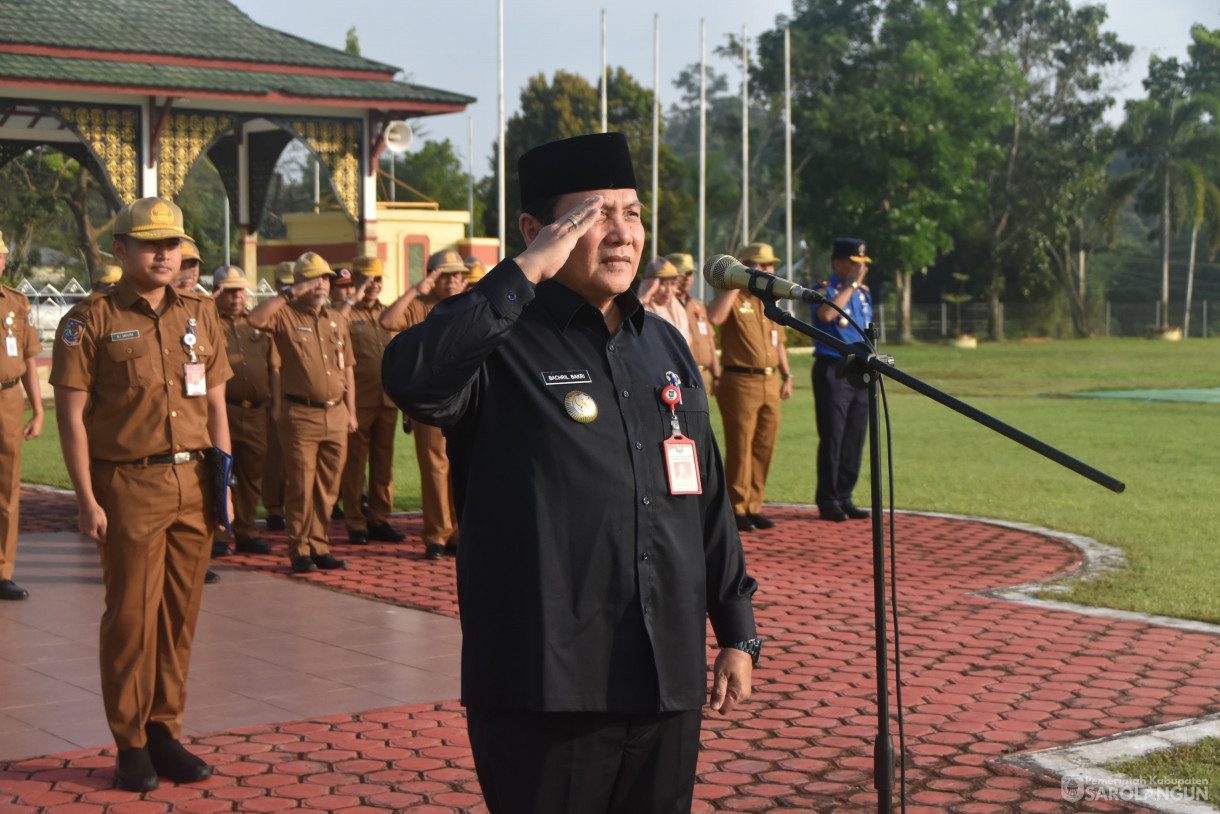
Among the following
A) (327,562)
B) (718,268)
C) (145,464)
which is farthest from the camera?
(327,562)

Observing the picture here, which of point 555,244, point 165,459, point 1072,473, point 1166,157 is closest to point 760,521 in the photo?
point 1072,473

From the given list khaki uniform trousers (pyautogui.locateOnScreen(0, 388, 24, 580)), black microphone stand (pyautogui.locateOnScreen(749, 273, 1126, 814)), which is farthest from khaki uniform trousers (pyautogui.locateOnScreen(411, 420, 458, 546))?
black microphone stand (pyautogui.locateOnScreen(749, 273, 1126, 814))

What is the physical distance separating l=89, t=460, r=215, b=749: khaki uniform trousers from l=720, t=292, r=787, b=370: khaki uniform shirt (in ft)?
20.9

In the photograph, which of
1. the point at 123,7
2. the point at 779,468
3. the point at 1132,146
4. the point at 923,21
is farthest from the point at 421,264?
the point at 1132,146

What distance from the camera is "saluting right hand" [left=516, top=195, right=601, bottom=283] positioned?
281 centimetres

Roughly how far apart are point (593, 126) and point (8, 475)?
1891 inches

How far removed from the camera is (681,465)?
302 cm

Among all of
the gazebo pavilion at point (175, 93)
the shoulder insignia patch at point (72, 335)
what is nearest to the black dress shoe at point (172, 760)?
the shoulder insignia patch at point (72, 335)

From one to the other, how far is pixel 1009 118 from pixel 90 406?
53043 mm

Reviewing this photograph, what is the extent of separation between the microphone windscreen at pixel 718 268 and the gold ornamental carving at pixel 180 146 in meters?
18.0

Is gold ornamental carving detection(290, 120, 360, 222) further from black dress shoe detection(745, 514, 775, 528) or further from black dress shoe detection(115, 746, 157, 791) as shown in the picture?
black dress shoe detection(115, 746, 157, 791)

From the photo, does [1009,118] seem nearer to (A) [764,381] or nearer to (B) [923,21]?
(B) [923,21]

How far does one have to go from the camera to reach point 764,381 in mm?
11328

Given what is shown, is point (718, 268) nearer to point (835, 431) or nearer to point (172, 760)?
point (172, 760)
